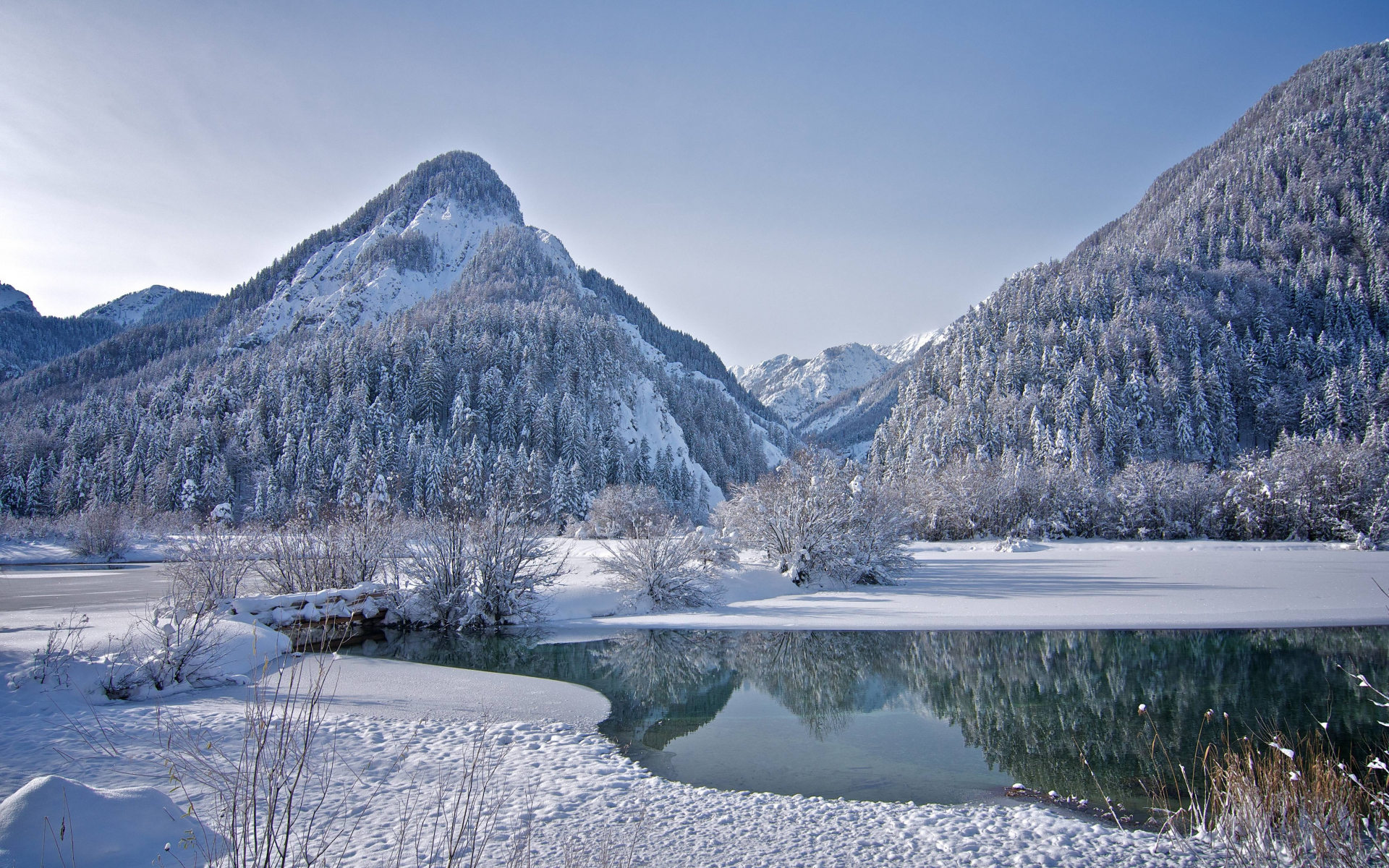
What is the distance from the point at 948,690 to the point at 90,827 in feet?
39.8

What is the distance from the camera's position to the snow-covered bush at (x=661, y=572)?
2181cm

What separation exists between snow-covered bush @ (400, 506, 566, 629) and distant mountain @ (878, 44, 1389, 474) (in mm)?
47162

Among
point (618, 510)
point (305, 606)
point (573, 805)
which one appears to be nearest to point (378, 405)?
point (618, 510)

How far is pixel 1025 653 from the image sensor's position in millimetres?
14914

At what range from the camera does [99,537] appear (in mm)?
46156

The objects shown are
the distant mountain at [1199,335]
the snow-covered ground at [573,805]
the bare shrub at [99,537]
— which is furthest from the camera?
the distant mountain at [1199,335]

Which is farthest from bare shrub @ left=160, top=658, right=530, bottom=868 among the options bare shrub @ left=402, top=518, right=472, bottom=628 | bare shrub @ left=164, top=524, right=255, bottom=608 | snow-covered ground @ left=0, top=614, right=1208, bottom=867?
bare shrub @ left=402, top=518, right=472, bottom=628

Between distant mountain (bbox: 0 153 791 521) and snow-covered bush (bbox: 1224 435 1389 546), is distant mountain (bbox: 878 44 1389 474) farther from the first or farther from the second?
distant mountain (bbox: 0 153 791 521)

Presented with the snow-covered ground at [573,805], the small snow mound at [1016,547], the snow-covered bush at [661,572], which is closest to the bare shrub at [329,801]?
the snow-covered ground at [573,805]

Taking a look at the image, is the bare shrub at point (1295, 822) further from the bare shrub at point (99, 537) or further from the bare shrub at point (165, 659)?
the bare shrub at point (99, 537)

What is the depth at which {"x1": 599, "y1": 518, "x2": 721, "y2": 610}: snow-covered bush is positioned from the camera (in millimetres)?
21812

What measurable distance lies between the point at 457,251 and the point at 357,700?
14974 centimetres

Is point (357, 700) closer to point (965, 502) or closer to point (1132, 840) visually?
point (1132, 840)

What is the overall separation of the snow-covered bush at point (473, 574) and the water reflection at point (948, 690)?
112 centimetres
